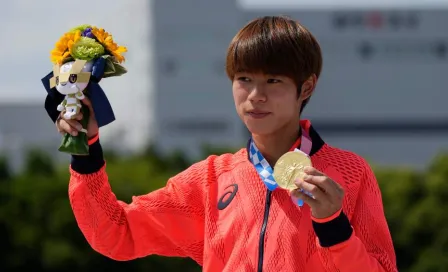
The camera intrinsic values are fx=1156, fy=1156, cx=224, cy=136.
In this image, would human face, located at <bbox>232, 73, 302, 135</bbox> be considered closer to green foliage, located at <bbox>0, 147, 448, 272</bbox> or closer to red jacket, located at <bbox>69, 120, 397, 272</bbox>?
red jacket, located at <bbox>69, 120, 397, 272</bbox>

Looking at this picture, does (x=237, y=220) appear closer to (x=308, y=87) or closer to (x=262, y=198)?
(x=262, y=198)

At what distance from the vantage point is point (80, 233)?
29.9m

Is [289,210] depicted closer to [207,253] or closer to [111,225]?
[207,253]

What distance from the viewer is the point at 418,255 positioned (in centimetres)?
3041

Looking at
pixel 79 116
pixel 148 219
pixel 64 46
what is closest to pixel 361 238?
pixel 148 219

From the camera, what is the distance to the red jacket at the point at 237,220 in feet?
10.5

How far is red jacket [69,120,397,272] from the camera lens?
319cm

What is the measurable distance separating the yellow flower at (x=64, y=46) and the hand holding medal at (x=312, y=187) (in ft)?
2.47

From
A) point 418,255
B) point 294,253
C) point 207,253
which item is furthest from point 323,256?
point 418,255

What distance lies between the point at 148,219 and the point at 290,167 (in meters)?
0.62

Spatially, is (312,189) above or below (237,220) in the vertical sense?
above

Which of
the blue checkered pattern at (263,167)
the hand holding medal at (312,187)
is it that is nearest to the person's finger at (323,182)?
the hand holding medal at (312,187)

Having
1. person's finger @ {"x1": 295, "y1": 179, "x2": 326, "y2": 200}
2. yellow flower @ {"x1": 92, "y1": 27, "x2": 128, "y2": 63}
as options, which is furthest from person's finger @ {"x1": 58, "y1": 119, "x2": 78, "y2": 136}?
person's finger @ {"x1": 295, "y1": 179, "x2": 326, "y2": 200}

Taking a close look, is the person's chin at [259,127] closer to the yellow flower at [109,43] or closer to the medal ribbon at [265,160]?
the medal ribbon at [265,160]
